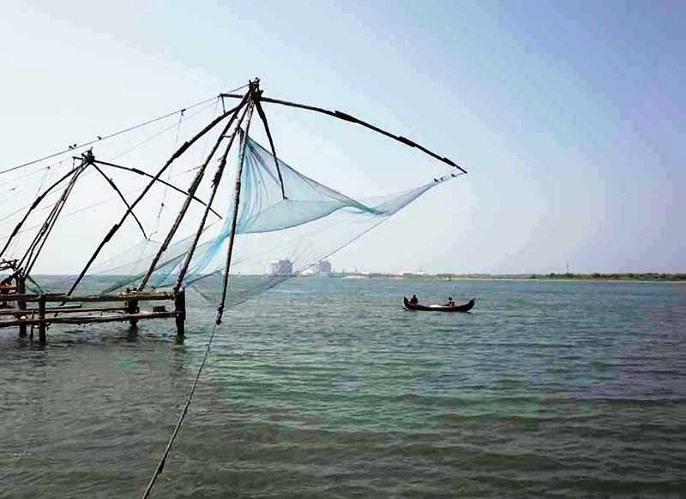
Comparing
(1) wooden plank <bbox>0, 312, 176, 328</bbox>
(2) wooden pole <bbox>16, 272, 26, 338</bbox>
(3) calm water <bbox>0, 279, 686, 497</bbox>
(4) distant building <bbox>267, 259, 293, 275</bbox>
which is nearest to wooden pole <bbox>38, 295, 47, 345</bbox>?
(1) wooden plank <bbox>0, 312, 176, 328</bbox>

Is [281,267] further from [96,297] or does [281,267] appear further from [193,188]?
[96,297]

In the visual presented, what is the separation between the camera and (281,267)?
12.6 metres

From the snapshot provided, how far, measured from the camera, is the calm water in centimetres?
734

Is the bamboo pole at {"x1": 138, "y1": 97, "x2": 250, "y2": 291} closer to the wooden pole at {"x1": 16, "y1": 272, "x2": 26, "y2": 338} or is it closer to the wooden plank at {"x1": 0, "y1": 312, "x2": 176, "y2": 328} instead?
the wooden plank at {"x1": 0, "y1": 312, "x2": 176, "y2": 328}

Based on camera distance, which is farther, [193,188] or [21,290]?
[21,290]

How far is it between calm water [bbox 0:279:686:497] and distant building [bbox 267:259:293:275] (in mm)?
2520

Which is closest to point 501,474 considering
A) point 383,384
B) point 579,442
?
point 579,442

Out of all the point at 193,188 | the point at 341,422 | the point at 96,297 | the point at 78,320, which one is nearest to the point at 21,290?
the point at 78,320

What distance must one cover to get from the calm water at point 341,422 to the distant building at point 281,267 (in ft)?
8.27

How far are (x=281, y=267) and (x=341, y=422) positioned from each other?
3.90 m

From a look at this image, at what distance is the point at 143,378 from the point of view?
13750 mm

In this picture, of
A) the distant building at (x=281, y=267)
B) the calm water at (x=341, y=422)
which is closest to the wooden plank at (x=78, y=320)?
the calm water at (x=341, y=422)

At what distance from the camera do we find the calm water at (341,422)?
7.34m

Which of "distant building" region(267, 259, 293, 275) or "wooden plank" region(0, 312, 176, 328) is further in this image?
"wooden plank" region(0, 312, 176, 328)
